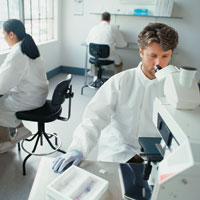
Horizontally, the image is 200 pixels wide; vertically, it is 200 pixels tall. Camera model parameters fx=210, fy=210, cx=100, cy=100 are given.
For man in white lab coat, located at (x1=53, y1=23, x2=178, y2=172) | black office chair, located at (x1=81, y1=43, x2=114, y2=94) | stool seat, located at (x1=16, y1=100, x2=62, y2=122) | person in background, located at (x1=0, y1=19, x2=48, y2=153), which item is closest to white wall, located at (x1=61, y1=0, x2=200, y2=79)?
black office chair, located at (x1=81, y1=43, x2=114, y2=94)

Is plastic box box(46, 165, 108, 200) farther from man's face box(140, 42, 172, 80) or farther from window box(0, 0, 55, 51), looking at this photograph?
window box(0, 0, 55, 51)

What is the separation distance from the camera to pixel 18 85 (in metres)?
1.75

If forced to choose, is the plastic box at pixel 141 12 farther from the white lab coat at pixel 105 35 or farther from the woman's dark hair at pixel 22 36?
the woman's dark hair at pixel 22 36

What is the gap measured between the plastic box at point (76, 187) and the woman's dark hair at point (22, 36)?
1234 millimetres

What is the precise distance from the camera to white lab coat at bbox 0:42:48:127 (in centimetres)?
164

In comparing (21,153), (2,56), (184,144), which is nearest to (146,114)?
(184,144)

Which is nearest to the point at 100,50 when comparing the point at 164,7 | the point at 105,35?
the point at 105,35

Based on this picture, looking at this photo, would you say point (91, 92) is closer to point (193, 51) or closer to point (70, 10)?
point (70, 10)

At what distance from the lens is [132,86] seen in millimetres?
1101

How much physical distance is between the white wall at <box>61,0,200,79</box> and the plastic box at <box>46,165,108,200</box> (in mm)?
3736

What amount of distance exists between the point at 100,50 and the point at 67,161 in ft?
8.76

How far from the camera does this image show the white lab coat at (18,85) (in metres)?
1.64

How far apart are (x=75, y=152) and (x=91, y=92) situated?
9.24ft

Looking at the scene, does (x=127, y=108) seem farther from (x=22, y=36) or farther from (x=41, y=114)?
(x=22, y=36)
